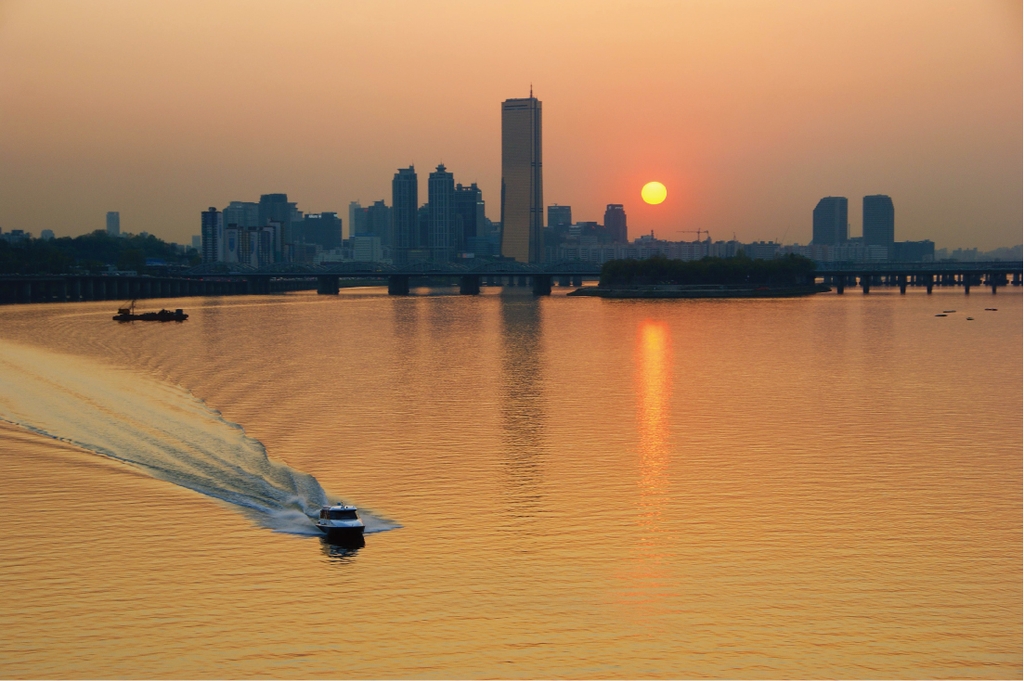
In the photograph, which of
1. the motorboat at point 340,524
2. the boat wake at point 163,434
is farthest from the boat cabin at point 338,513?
the boat wake at point 163,434

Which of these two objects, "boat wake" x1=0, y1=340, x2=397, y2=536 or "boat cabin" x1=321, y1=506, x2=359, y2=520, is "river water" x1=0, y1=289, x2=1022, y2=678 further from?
"boat cabin" x1=321, y1=506, x2=359, y2=520

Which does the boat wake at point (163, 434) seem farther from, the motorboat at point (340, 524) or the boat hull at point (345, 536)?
the boat hull at point (345, 536)

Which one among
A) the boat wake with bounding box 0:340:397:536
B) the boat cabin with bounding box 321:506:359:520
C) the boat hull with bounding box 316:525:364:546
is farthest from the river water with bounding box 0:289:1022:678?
the boat cabin with bounding box 321:506:359:520

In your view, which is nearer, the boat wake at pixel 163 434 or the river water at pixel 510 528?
the river water at pixel 510 528

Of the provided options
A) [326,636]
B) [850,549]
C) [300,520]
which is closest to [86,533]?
[300,520]

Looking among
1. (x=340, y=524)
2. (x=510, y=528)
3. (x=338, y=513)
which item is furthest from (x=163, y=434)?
(x=510, y=528)

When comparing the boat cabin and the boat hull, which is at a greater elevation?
the boat cabin
